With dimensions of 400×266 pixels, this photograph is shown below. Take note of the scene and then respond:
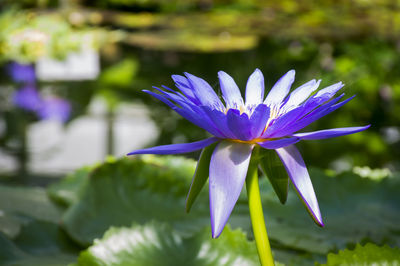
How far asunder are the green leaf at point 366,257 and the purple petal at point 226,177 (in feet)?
0.58

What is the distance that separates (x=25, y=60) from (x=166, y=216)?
3346 millimetres

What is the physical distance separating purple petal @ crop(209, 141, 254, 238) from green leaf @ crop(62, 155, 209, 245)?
1.35 feet

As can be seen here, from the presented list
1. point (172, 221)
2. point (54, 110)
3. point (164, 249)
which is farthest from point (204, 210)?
point (54, 110)

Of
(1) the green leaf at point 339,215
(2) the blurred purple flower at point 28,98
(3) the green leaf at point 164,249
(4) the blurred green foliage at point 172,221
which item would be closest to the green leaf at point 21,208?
(4) the blurred green foliage at point 172,221

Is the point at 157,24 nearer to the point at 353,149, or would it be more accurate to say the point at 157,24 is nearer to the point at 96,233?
the point at 353,149

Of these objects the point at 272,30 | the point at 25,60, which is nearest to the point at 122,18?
the point at 272,30

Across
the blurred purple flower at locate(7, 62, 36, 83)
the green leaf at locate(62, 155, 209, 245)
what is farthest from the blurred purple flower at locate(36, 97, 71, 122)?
the green leaf at locate(62, 155, 209, 245)

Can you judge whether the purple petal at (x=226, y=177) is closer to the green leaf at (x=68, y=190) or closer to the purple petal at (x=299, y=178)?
the purple petal at (x=299, y=178)

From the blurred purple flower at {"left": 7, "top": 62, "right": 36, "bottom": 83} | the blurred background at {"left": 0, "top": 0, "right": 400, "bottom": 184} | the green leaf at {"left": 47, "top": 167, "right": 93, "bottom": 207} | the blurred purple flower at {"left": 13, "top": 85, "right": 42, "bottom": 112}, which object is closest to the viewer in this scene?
the green leaf at {"left": 47, "top": 167, "right": 93, "bottom": 207}

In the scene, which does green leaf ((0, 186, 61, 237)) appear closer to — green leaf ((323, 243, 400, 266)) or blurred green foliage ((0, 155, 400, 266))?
blurred green foliage ((0, 155, 400, 266))

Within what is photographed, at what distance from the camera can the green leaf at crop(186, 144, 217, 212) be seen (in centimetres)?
40

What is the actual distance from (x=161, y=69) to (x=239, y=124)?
326 centimetres

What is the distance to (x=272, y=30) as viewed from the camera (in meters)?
5.01

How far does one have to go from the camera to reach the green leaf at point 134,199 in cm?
77
